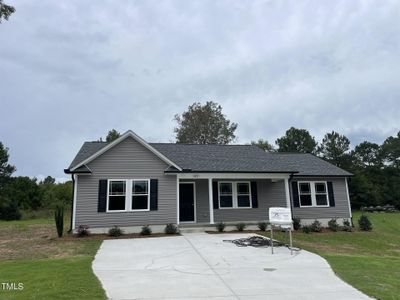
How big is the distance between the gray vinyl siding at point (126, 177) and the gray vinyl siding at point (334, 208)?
7.77 meters

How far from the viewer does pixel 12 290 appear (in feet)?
18.2

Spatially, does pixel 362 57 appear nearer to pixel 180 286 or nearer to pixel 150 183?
pixel 150 183

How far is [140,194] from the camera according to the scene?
586 inches

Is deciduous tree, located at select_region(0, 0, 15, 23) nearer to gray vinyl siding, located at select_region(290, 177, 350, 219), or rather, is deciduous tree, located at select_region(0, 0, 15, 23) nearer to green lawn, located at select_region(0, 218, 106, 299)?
green lawn, located at select_region(0, 218, 106, 299)

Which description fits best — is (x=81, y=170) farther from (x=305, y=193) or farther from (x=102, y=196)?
(x=305, y=193)

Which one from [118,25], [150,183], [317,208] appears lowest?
[317,208]

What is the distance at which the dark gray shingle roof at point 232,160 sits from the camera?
16516 mm

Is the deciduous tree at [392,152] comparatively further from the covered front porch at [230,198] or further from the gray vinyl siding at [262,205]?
the covered front porch at [230,198]

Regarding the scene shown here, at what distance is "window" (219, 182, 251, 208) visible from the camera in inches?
678

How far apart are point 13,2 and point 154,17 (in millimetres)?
5756

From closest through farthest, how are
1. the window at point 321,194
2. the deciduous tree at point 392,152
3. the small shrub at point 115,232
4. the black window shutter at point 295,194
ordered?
the small shrub at point 115,232 < the black window shutter at point 295,194 < the window at point 321,194 < the deciduous tree at point 392,152

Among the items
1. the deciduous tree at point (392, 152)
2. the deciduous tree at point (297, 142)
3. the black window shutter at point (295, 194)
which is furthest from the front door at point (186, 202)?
the deciduous tree at point (392, 152)

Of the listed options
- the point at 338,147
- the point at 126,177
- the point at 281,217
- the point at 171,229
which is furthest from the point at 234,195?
the point at 338,147

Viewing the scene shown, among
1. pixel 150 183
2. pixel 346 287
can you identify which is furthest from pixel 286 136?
pixel 346 287
